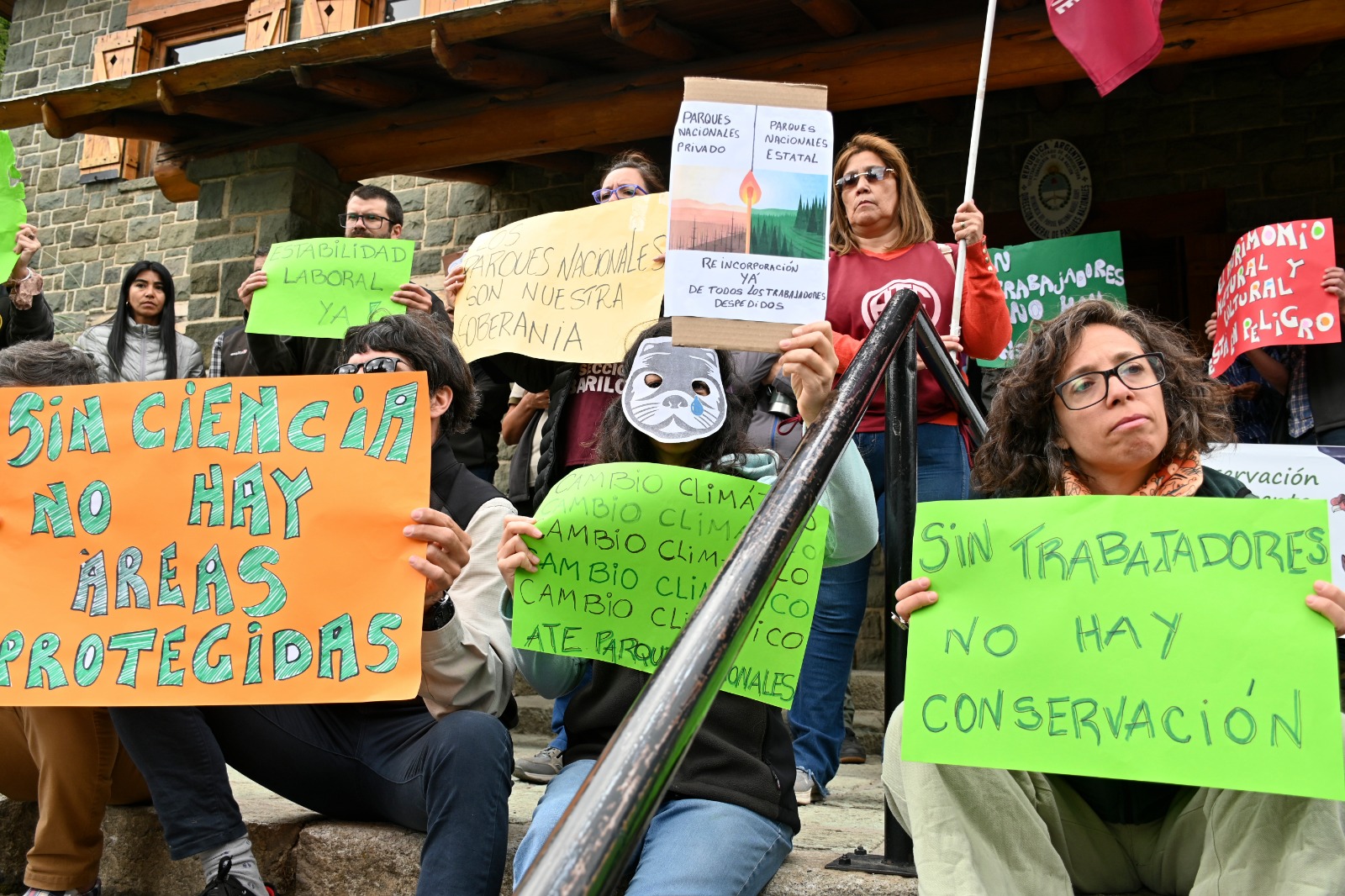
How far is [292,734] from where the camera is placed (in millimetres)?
2176

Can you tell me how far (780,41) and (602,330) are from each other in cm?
223

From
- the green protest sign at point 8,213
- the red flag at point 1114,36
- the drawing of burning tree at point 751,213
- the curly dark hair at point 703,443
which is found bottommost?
the curly dark hair at point 703,443

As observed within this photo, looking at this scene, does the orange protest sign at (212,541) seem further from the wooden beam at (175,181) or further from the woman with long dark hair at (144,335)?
the wooden beam at (175,181)

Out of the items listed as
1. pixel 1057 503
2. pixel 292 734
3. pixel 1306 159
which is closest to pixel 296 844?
pixel 292 734

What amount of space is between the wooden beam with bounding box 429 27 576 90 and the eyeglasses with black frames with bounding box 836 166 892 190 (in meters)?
2.53

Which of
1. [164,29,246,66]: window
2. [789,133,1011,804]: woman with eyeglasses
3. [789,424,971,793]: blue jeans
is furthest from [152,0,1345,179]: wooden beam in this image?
[164,29,246,66]: window

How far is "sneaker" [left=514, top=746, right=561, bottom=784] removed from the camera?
3.04m

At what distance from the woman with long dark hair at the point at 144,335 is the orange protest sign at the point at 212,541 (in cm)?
235

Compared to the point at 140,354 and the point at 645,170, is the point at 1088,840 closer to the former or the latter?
the point at 645,170

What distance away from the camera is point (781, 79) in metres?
4.97

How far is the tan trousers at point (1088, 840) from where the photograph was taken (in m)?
1.48

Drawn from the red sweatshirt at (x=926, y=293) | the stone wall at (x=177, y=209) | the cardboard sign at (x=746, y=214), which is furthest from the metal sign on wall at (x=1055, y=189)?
the cardboard sign at (x=746, y=214)

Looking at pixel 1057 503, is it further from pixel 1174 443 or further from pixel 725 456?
pixel 725 456

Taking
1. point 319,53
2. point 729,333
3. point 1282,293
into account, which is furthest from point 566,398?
point 319,53
